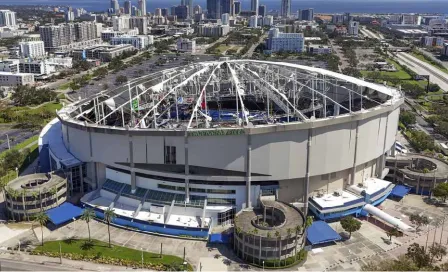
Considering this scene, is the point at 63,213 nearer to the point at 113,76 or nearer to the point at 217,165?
the point at 217,165

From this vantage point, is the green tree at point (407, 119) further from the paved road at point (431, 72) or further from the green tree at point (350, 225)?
the green tree at point (350, 225)

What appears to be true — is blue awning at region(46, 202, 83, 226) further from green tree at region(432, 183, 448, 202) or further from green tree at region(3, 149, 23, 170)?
green tree at region(432, 183, 448, 202)

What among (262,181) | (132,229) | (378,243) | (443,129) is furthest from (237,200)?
(443,129)

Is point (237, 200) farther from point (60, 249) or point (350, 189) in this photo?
point (60, 249)

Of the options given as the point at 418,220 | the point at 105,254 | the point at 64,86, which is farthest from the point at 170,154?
the point at 64,86

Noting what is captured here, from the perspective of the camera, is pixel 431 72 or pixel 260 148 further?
pixel 431 72
